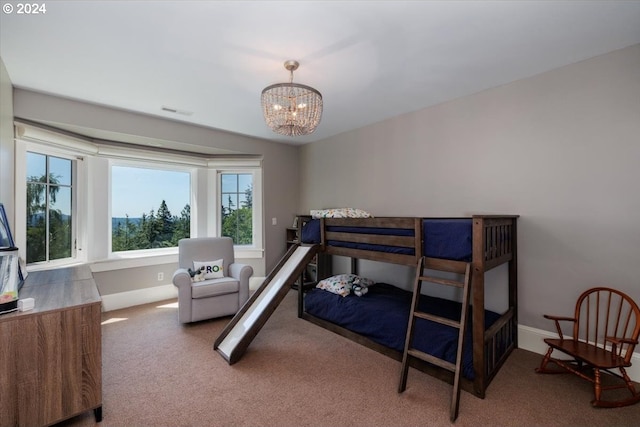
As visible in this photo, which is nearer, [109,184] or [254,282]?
[109,184]

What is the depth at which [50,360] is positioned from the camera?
5.25 ft

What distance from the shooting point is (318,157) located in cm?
475

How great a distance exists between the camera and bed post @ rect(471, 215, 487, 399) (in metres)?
1.97

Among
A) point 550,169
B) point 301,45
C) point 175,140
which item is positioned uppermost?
point 301,45

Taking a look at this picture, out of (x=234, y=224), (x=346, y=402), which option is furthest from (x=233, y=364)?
(x=234, y=224)

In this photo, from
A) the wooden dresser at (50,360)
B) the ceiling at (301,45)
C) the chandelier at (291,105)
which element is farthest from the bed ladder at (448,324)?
the wooden dresser at (50,360)

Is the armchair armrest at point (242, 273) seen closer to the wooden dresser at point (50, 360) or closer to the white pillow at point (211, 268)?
the white pillow at point (211, 268)

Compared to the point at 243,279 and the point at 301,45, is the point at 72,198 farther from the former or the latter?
the point at 301,45

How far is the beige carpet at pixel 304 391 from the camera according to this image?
1.76 metres

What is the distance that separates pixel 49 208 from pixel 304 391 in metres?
3.56

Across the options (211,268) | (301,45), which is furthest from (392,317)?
(301,45)

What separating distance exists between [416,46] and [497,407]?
260 cm

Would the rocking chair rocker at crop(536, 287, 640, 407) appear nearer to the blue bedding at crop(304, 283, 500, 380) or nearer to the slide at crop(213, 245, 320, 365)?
the blue bedding at crop(304, 283, 500, 380)

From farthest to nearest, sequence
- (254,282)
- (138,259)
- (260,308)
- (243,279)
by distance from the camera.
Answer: (254,282) < (138,259) < (243,279) < (260,308)
